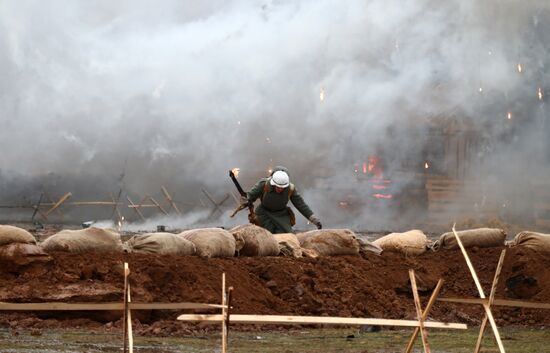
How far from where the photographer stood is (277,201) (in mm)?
16078

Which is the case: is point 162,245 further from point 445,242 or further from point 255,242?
point 445,242

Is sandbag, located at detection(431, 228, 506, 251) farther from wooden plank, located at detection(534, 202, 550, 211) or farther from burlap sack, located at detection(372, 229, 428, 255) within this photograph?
wooden plank, located at detection(534, 202, 550, 211)

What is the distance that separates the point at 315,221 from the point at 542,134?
16.4 m

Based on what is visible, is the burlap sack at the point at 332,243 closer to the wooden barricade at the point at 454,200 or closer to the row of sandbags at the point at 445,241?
the row of sandbags at the point at 445,241

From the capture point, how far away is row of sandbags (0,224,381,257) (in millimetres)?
12453

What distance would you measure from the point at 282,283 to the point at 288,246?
1822mm

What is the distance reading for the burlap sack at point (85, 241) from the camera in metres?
12.4

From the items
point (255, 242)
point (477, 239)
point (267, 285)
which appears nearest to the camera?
point (267, 285)

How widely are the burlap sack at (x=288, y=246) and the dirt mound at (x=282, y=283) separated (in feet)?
1.48

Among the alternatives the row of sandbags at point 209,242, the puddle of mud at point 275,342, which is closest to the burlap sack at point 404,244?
the row of sandbags at point 209,242

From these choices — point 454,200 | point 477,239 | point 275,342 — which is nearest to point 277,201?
point 477,239

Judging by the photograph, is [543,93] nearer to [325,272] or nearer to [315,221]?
[315,221]

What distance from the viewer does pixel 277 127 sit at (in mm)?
33031

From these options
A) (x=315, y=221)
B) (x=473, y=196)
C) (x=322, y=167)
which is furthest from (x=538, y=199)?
(x=315, y=221)
